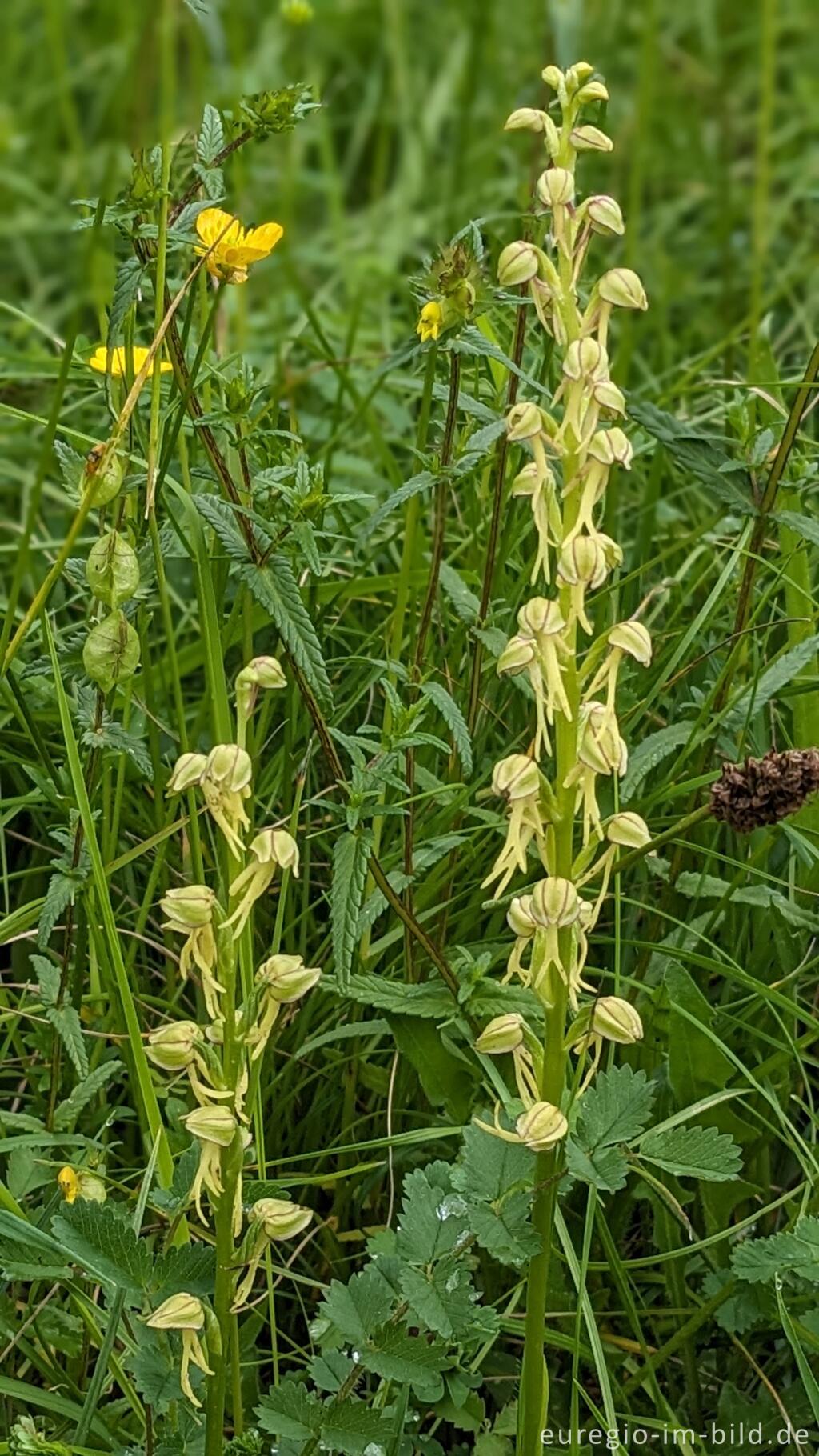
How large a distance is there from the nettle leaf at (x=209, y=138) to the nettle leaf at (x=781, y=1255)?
3.72 ft

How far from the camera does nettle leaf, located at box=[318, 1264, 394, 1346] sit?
1363mm

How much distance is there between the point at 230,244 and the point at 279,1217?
3.05 ft

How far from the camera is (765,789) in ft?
4.70

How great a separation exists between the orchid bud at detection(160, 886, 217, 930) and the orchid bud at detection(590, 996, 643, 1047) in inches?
12.3

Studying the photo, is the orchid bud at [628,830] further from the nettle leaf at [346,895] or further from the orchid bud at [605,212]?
the orchid bud at [605,212]

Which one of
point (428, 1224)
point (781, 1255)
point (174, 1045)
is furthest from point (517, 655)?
point (781, 1255)

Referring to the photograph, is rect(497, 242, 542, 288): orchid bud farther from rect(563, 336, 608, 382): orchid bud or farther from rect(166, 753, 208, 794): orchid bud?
rect(166, 753, 208, 794): orchid bud

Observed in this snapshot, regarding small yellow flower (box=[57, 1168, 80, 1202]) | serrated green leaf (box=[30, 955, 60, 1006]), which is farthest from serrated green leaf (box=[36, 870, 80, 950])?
small yellow flower (box=[57, 1168, 80, 1202])

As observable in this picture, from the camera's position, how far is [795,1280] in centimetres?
150

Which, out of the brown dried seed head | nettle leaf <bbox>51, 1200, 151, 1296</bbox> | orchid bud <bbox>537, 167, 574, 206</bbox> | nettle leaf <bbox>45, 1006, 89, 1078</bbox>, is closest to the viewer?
orchid bud <bbox>537, 167, 574, 206</bbox>

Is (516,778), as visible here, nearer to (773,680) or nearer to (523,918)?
(523,918)

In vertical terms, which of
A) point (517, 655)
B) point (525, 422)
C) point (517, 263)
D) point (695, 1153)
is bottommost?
point (695, 1153)

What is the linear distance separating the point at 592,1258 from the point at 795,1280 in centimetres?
25

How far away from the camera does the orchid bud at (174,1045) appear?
1.25 meters
